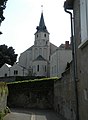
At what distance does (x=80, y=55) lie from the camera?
8109 mm

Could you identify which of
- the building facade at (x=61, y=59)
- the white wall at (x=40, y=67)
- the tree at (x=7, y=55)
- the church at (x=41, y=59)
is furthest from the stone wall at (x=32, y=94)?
the tree at (x=7, y=55)

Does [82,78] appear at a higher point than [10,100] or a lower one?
higher

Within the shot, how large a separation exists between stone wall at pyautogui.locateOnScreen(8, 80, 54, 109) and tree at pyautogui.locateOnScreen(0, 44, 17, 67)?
120ft

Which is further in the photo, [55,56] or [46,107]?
[55,56]

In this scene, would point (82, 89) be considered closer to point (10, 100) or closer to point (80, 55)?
point (80, 55)

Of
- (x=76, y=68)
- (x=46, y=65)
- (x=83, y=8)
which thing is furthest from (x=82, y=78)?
(x=46, y=65)

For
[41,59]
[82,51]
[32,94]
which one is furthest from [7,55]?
[82,51]

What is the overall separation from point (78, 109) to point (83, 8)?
12.9 ft

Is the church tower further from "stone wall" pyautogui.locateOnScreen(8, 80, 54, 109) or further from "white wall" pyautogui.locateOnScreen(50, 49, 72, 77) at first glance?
"stone wall" pyautogui.locateOnScreen(8, 80, 54, 109)

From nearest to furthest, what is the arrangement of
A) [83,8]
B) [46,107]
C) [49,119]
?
1. [83,8]
2. [49,119]
3. [46,107]

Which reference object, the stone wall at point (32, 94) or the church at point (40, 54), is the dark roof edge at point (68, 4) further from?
the church at point (40, 54)

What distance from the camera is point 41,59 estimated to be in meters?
66.4

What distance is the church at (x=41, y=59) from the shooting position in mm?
55375

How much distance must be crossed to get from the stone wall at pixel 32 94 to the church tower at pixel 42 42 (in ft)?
136
